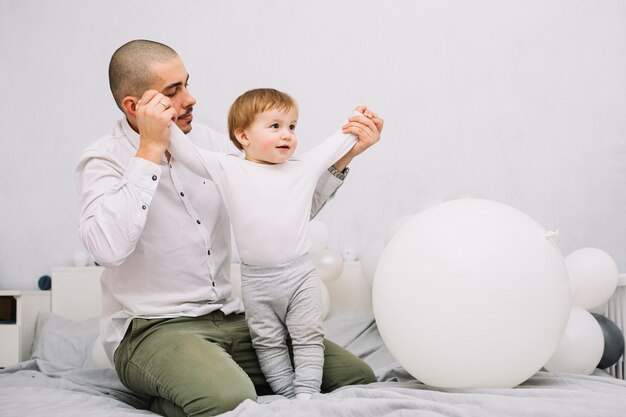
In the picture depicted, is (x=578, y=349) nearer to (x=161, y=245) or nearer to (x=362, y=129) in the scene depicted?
(x=362, y=129)

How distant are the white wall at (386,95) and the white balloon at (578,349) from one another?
106 cm

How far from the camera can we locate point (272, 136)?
165 cm

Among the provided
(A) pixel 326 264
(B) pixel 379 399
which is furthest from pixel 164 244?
(A) pixel 326 264

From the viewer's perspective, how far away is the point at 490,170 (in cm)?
301

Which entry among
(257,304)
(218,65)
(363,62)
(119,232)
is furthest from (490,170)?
(119,232)

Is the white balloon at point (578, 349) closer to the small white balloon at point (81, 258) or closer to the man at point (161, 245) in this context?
the man at point (161, 245)

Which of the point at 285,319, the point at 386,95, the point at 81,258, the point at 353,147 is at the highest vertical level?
the point at 386,95

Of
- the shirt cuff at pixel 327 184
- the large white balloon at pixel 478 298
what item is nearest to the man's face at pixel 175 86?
the shirt cuff at pixel 327 184

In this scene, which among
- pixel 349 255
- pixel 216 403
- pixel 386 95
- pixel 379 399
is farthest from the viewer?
pixel 386 95

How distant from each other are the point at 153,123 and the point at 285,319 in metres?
0.54

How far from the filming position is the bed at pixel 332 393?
4.30ft

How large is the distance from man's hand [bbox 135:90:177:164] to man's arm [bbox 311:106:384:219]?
438 millimetres

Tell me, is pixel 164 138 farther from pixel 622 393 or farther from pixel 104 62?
pixel 104 62

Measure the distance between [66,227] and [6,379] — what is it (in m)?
1.17
